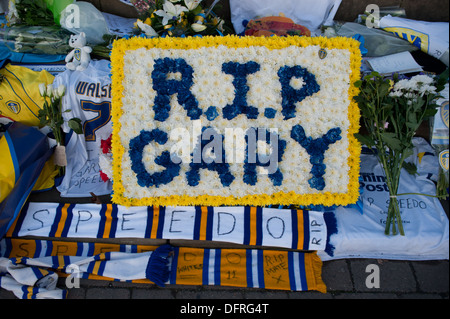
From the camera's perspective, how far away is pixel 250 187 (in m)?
2.75

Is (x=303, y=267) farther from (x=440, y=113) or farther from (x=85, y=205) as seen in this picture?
(x=85, y=205)

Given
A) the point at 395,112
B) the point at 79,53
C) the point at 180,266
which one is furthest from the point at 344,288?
the point at 79,53

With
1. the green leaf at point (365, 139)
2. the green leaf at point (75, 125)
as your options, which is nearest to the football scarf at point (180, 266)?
the green leaf at point (365, 139)

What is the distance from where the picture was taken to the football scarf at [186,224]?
2.87m

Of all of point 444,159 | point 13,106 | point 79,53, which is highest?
point 79,53

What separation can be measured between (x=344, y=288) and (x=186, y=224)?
1534 millimetres

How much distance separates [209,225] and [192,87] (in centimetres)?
129

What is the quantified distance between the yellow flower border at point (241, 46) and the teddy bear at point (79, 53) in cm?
105

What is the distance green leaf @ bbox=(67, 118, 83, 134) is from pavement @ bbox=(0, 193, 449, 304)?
4.97ft

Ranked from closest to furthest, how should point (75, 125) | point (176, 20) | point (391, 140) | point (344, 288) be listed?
point (391, 140)
point (344, 288)
point (176, 20)
point (75, 125)

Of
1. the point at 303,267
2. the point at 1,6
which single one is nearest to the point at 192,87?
the point at 303,267

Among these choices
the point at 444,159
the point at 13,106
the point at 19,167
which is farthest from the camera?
the point at 13,106

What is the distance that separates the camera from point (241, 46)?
2.64 m

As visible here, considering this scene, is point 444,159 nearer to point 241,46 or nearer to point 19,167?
point 241,46
